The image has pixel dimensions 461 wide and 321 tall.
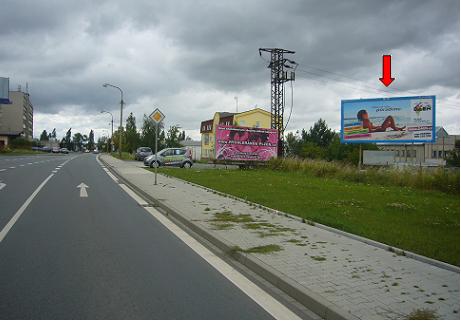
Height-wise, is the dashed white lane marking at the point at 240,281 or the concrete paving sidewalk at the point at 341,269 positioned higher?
the concrete paving sidewalk at the point at 341,269

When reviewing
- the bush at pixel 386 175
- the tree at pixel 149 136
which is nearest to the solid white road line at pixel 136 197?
the bush at pixel 386 175

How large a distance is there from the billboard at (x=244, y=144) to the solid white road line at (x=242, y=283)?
1018 inches

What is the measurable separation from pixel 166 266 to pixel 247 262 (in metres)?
1.15

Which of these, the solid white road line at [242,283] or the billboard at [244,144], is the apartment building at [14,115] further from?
the solid white road line at [242,283]

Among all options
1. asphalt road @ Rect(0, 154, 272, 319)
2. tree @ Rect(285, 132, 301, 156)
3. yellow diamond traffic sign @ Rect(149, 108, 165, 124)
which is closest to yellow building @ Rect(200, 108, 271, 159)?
tree @ Rect(285, 132, 301, 156)

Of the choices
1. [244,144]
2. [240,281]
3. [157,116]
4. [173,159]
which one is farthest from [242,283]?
[173,159]

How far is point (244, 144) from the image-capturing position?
35.4 meters

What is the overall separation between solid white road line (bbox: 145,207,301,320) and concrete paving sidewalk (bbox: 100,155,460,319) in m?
0.35

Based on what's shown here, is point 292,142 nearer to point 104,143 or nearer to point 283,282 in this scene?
point 104,143

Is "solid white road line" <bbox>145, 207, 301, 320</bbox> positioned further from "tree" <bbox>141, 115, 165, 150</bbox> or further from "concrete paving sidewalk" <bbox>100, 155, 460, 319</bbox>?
"tree" <bbox>141, 115, 165, 150</bbox>

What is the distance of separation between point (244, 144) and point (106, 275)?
1168 inches

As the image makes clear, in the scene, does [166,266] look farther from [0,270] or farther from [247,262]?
[0,270]

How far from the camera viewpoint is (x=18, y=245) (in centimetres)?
756

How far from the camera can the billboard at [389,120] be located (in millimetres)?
30125
